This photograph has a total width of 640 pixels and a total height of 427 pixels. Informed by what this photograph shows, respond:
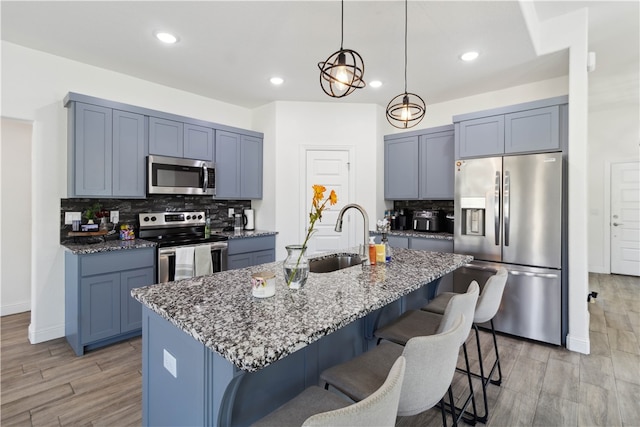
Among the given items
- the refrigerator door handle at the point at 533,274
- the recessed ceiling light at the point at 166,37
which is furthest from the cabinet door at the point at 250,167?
the refrigerator door handle at the point at 533,274

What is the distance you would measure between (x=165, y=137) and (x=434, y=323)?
126 inches

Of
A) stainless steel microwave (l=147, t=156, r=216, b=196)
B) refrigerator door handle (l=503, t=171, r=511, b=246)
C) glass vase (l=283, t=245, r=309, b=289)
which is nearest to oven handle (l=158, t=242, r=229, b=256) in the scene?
stainless steel microwave (l=147, t=156, r=216, b=196)

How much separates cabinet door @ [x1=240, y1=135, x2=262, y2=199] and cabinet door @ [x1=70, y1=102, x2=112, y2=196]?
153cm

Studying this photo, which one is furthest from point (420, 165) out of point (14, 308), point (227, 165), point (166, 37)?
point (14, 308)

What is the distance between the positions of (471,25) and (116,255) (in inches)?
140

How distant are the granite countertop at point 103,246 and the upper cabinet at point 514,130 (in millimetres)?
3410

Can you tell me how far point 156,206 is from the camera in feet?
12.0

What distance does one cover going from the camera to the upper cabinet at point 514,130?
113 inches

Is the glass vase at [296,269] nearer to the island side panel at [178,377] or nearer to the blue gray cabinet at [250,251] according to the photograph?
the island side panel at [178,377]

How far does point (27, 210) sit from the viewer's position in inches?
143

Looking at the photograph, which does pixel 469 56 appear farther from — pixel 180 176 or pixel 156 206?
pixel 156 206

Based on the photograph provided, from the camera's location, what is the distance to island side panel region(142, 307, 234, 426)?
102 cm

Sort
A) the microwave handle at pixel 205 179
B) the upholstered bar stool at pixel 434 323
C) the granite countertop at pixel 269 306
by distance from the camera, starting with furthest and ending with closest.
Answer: the microwave handle at pixel 205 179, the upholstered bar stool at pixel 434 323, the granite countertop at pixel 269 306

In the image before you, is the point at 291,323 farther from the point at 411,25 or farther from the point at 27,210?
the point at 27,210
